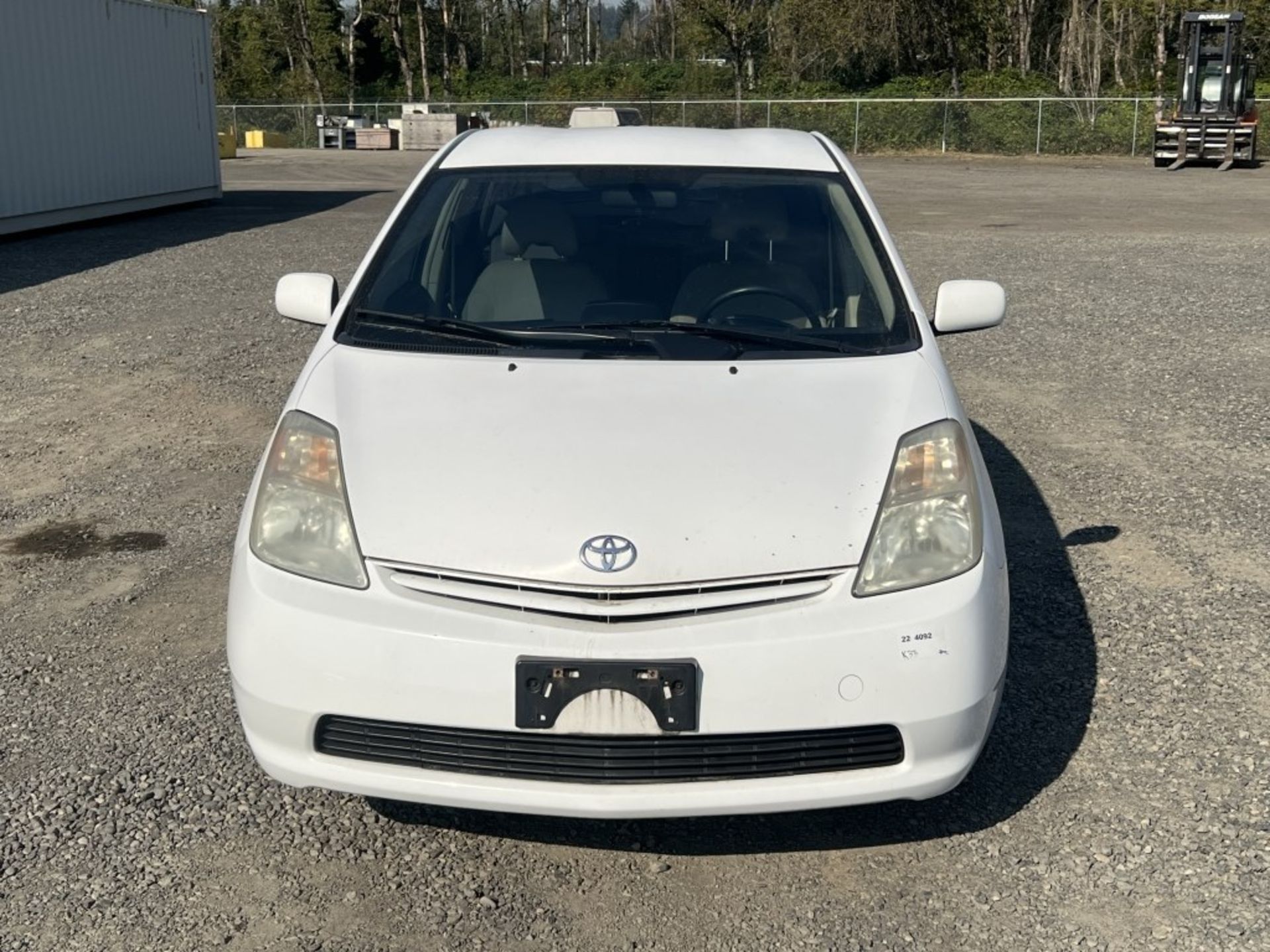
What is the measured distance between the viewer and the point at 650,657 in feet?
9.22

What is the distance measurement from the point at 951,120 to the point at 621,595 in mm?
44247

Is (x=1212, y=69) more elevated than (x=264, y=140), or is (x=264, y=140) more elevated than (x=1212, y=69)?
(x=1212, y=69)

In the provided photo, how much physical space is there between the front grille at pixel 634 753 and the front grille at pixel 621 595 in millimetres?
262

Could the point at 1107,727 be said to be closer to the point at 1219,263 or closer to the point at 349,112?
the point at 1219,263

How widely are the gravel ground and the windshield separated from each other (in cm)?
126

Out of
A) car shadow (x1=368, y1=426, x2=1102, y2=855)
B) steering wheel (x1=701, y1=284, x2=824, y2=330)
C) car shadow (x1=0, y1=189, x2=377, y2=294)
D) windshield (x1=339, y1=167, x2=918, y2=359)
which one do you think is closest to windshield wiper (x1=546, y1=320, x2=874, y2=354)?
windshield (x1=339, y1=167, x2=918, y2=359)

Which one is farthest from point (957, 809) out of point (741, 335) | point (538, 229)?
point (538, 229)

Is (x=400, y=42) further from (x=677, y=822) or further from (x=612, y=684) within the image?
(x=612, y=684)

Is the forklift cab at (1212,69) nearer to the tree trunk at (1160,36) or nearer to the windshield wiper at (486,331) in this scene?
the tree trunk at (1160,36)

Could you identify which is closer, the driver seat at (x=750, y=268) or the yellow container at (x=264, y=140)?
the driver seat at (x=750, y=268)

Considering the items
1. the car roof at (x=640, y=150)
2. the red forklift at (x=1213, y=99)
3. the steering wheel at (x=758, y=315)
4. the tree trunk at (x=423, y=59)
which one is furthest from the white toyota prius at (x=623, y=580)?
the tree trunk at (x=423, y=59)

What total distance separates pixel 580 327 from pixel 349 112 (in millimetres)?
61051

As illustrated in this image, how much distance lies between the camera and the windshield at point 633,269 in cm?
383

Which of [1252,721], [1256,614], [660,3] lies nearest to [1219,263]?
[1256,614]
